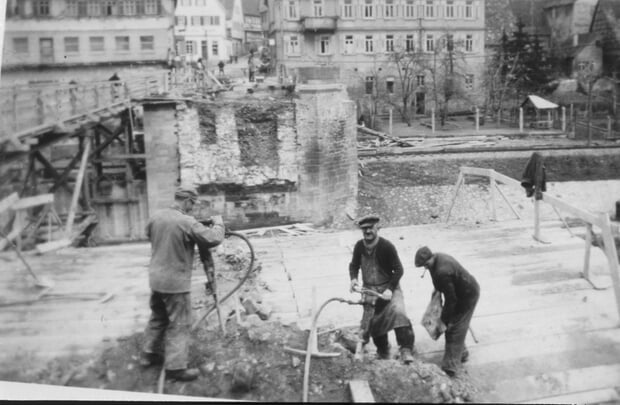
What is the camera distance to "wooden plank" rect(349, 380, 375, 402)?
13.4 ft

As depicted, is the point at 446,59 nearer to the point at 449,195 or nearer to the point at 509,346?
the point at 449,195

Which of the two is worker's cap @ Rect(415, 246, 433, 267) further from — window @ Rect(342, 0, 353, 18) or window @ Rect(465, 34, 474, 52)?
window @ Rect(342, 0, 353, 18)

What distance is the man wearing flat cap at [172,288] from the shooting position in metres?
4.35

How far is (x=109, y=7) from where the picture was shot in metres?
12.4

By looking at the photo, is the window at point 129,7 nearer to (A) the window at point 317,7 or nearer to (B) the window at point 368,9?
(A) the window at point 317,7

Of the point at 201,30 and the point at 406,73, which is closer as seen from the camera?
the point at 406,73

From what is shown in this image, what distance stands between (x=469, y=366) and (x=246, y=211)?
24.5ft

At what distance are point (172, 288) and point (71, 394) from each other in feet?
3.58

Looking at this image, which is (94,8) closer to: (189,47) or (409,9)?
(409,9)

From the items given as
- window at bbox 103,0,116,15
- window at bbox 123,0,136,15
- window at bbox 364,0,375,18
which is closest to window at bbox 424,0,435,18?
window at bbox 364,0,375,18

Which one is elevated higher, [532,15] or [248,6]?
[248,6]

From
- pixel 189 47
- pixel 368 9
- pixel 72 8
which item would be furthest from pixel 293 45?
pixel 189 47

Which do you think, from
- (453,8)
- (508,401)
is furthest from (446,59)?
(508,401)

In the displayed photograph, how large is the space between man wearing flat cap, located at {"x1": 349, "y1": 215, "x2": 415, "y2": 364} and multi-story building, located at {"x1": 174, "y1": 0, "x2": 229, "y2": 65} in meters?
23.4
